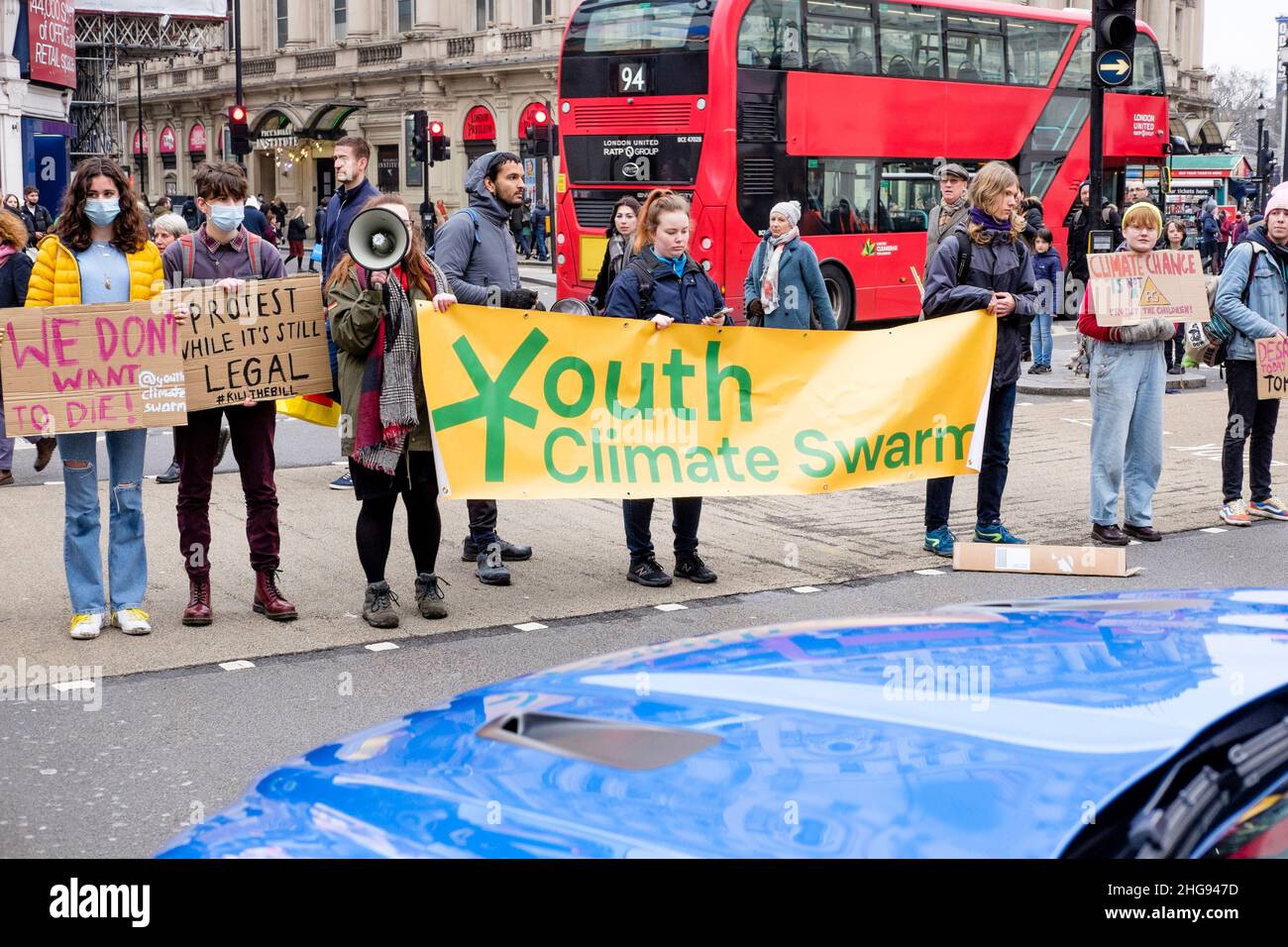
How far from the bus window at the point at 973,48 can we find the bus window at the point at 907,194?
5.03ft

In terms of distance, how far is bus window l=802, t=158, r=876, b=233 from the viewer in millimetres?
20922

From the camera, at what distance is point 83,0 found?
46781 millimetres

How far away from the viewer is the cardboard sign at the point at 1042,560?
A: 8094 millimetres

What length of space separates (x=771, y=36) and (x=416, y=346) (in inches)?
554

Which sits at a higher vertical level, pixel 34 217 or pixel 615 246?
pixel 34 217

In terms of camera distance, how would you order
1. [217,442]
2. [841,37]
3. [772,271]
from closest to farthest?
[217,442]
[772,271]
[841,37]

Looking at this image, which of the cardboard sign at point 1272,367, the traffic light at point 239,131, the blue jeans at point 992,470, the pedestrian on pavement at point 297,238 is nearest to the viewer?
the blue jeans at point 992,470

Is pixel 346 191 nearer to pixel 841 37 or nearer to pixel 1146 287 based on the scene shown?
pixel 1146 287

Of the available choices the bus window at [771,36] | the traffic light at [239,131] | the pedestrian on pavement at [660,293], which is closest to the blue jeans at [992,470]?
the pedestrian on pavement at [660,293]

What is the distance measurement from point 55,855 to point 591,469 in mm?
3621

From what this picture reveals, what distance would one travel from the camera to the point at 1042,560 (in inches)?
321

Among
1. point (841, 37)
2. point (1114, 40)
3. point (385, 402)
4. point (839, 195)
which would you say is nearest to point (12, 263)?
point (385, 402)

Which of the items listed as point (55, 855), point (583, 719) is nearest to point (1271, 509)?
point (55, 855)

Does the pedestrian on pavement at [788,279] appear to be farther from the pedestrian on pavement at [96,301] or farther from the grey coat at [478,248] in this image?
the pedestrian on pavement at [96,301]
